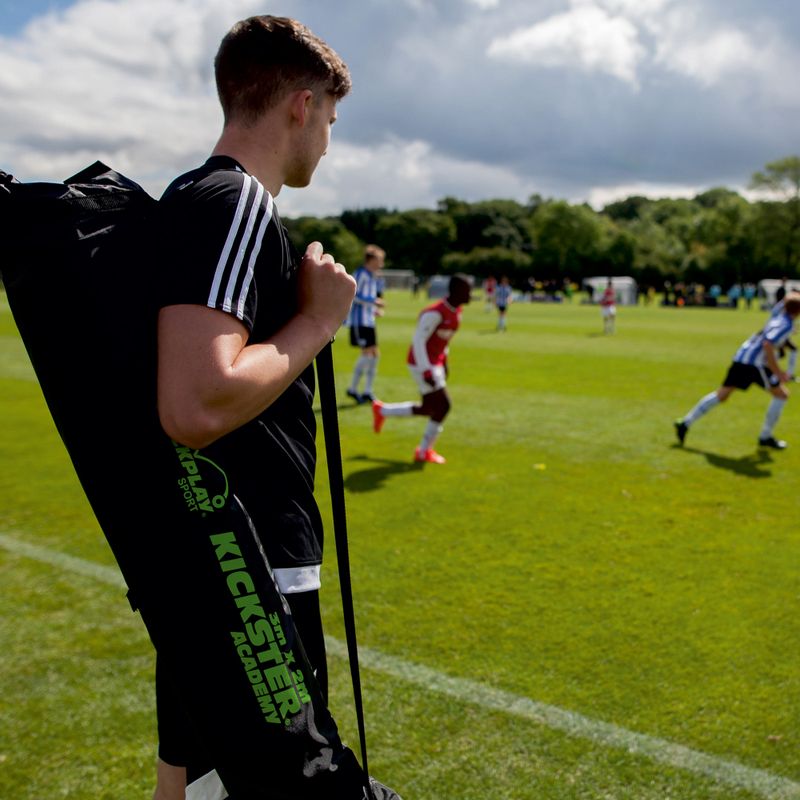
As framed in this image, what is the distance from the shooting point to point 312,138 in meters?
1.76

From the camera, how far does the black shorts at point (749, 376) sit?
920 cm

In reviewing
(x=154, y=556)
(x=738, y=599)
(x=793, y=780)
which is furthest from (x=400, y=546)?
(x=154, y=556)

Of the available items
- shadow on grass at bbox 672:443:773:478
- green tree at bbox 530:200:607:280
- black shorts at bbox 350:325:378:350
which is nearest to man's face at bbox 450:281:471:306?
shadow on grass at bbox 672:443:773:478

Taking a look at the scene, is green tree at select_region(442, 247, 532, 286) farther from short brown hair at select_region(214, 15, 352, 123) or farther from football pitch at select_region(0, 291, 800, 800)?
short brown hair at select_region(214, 15, 352, 123)

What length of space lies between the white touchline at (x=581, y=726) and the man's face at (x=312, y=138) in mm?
2655

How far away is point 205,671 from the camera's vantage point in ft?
4.95

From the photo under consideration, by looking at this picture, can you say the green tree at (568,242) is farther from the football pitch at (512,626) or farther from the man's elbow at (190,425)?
the man's elbow at (190,425)

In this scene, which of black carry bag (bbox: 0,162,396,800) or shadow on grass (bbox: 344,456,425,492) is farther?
shadow on grass (bbox: 344,456,425,492)

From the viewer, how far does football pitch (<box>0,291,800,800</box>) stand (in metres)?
3.13

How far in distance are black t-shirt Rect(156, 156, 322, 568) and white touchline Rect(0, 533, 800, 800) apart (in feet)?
7.12

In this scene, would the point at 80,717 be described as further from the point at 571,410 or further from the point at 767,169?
the point at 767,169

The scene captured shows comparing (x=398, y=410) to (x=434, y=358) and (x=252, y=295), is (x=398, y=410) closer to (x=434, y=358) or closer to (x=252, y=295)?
(x=434, y=358)

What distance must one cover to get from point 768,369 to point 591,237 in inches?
3727

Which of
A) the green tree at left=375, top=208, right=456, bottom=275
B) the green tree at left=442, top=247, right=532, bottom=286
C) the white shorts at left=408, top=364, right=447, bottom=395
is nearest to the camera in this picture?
the white shorts at left=408, top=364, right=447, bottom=395
